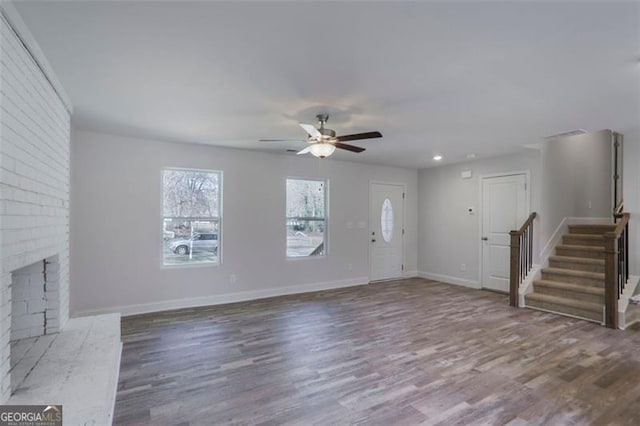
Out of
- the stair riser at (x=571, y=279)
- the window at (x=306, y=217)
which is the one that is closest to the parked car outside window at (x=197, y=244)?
the window at (x=306, y=217)

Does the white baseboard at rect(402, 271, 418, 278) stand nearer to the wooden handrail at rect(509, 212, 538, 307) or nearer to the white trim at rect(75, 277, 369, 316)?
the white trim at rect(75, 277, 369, 316)

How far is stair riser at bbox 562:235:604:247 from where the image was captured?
210 inches

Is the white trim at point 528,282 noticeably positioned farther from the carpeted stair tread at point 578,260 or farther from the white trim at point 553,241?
the carpeted stair tread at point 578,260

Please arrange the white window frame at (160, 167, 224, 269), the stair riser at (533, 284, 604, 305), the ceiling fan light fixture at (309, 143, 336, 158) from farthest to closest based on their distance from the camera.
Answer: the white window frame at (160, 167, 224, 269)
the stair riser at (533, 284, 604, 305)
the ceiling fan light fixture at (309, 143, 336, 158)

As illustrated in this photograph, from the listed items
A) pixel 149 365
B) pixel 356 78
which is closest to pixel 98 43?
pixel 356 78

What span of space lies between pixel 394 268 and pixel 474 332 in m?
3.23

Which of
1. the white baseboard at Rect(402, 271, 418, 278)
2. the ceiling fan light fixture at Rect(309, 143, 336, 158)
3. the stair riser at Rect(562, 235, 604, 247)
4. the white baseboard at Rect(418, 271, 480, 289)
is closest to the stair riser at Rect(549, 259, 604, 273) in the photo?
the stair riser at Rect(562, 235, 604, 247)

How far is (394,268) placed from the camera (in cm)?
704

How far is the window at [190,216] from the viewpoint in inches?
189

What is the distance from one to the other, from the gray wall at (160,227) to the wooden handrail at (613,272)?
3.73 meters

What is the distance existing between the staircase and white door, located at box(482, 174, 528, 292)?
72 centimetres

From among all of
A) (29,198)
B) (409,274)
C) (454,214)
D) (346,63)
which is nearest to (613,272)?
(454,214)

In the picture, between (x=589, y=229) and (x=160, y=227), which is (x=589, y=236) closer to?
(x=589, y=229)

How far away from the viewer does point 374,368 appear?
2.90 m
